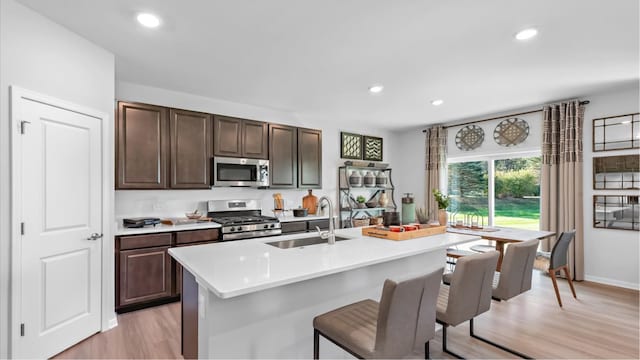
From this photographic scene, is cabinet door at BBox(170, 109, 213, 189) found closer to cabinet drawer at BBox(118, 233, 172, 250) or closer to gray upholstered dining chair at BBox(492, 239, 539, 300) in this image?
cabinet drawer at BBox(118, 233, 172, 250)

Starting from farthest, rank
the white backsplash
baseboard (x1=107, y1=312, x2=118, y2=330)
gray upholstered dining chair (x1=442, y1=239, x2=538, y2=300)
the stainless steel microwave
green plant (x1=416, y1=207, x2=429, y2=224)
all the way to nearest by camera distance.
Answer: the stainless steel microwave, the white backsplash, green plant (x1=416, y1=207, x2=429, y2=224), baseboard (x1=107, y1=312, x2=118, y2=330), gray upholstered dining chair (x1=442, y1=239, x2=538, y2=300)

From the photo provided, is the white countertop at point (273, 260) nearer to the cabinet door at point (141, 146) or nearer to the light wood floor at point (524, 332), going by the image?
the light wood floor at point (524, 332)

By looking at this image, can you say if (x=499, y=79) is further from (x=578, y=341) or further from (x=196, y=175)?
(x=196, y=175)

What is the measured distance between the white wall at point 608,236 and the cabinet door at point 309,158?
381cm

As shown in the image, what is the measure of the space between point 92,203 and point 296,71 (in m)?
2.31

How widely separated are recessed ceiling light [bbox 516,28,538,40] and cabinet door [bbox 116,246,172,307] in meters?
3.94

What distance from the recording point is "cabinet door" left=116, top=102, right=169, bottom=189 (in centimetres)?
339

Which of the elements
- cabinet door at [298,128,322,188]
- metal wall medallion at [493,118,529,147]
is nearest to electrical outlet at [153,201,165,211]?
cabinet door at [298,128,322,188]

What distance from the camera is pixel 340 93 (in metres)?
4.17

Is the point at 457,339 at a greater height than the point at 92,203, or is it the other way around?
the point at 92,203

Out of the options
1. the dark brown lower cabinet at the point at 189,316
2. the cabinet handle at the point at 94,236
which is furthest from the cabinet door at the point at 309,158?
the dark brown lower cabinet at the point at 189,316

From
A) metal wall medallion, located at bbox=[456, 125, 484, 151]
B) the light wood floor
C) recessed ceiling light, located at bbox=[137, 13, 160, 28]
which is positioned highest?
recessed ceiling light, located at bbox=[137, 13, 160, 28]

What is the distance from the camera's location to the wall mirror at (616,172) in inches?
154

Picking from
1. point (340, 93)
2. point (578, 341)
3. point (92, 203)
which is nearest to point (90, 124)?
point (92, 203)
